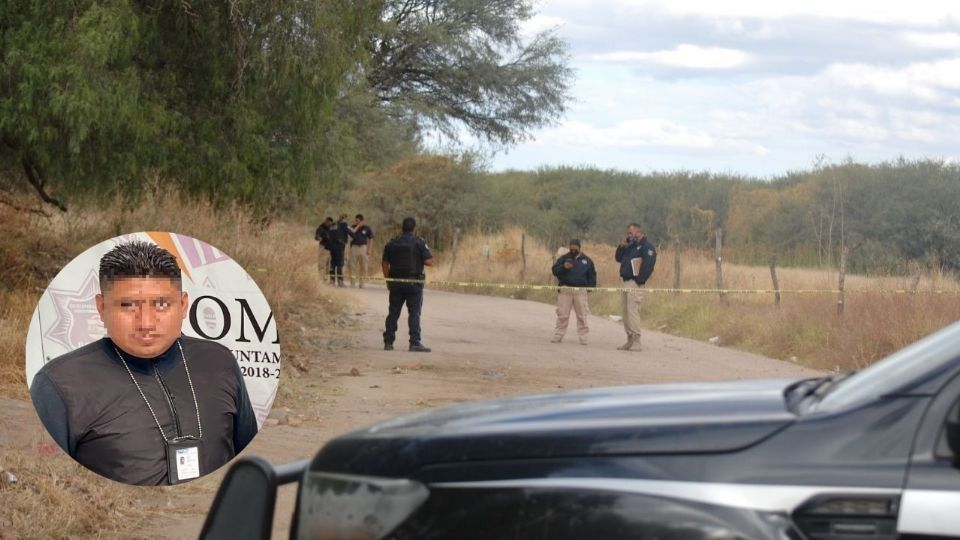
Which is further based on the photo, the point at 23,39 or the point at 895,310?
the point at 895,310

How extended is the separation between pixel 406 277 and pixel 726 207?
1622 inches

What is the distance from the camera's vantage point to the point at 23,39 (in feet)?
41.2

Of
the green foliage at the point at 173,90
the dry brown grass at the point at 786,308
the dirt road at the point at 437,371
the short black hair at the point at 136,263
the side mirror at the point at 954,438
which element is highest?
the green foliage at the point at 173,90

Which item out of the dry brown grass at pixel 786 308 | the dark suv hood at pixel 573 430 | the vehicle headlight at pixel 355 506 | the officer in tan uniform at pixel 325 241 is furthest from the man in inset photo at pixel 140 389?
the officer in tan uniform at pixel 325 241

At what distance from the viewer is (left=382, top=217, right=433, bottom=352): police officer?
55.1 ft

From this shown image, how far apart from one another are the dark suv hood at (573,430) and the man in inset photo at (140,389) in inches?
56.8

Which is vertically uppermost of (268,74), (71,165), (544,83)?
(544,83)

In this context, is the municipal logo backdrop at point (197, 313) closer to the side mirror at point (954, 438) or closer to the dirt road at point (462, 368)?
the dirt road at point (462, 368)

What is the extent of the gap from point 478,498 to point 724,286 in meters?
23.9

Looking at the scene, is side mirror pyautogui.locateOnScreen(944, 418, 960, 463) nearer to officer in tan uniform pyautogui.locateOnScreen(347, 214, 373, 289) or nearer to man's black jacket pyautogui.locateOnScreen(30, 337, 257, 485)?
man's black jacket pyautogui.locateOnScreen(30, 337, 257, 485)

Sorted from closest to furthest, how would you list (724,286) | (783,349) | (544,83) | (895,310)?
(895,310) → (783,349) → (724,286) → (544,83)

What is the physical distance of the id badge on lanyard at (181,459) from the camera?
4582 millimetres

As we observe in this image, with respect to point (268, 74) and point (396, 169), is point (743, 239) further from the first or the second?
point (268, 74)

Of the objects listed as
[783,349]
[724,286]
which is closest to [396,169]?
[724,286]
